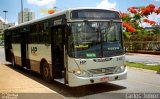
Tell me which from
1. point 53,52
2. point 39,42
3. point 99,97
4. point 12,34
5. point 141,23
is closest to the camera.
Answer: point 99,97

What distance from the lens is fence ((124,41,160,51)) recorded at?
3488cm

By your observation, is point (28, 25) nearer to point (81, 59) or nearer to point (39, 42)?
point (39, 42)

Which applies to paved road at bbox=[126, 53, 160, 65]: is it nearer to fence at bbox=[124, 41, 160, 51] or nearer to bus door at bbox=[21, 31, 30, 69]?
fence at bbox=[124, 41, 160, 51]

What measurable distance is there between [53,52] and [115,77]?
2.99 meters

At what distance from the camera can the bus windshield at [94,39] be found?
36.9 feet

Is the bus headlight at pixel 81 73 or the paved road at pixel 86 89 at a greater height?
the bus headlight at pixel 81 73

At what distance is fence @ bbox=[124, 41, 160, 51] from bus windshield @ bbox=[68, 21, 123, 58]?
23.4 m

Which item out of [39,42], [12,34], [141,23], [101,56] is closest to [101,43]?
[101,56]

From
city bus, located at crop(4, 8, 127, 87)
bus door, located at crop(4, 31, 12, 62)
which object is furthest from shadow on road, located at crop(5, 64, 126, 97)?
bus door, located at crop(4, 31, 12, 62)

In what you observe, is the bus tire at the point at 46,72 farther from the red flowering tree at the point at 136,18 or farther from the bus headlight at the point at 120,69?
the red flowering tree at the point at 136,18

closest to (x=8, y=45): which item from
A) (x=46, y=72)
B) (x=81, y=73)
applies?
(x=46, y=72)

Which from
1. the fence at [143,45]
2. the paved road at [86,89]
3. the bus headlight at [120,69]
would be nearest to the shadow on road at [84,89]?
the paved road at [86,89]

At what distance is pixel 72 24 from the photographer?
37.1 feet

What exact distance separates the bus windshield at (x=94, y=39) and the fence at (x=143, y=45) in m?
23.4
